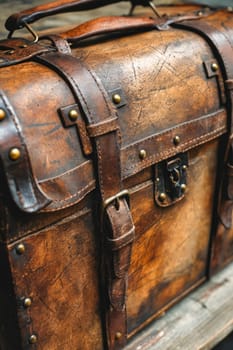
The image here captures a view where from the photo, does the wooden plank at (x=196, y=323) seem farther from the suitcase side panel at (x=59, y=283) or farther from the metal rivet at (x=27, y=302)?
the metal rivet at (x=27, y=302)

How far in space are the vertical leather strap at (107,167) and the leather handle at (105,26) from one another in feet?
0.38

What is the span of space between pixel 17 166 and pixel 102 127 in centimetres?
20

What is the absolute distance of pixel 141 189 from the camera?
3.73 ft

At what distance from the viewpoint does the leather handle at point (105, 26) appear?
1.13m

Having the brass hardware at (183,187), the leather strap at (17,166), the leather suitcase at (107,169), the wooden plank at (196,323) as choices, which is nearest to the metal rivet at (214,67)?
the leather suitcase at (107,169)

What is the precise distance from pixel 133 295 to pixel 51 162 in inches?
18.6

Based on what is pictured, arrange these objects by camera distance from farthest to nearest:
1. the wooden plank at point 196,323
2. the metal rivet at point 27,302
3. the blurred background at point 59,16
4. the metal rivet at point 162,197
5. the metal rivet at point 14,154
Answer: the blurred background at point 59,16 → the wooden plank at point 196,323 → the metal rivet at point 162,197 → the metal rivet at point 27,302 → the metal rivet at point 14,154

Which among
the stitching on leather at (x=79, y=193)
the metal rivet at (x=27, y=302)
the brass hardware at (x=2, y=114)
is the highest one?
the brass hardware at (x=2, y=114)

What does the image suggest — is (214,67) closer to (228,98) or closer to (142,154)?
(228,98)

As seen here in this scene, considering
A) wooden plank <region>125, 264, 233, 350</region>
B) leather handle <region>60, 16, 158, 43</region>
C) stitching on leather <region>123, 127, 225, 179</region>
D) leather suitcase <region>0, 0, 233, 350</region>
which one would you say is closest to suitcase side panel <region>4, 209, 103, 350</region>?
leather suitcase <region>0, 0, 233, 350</region>

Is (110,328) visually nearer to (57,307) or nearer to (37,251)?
(57,307)

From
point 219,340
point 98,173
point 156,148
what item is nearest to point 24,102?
point 98,173

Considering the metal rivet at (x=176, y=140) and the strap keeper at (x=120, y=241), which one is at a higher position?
the metal rivet at (x=176, y=140)

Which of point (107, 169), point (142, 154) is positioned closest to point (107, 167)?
point (107, 169)
